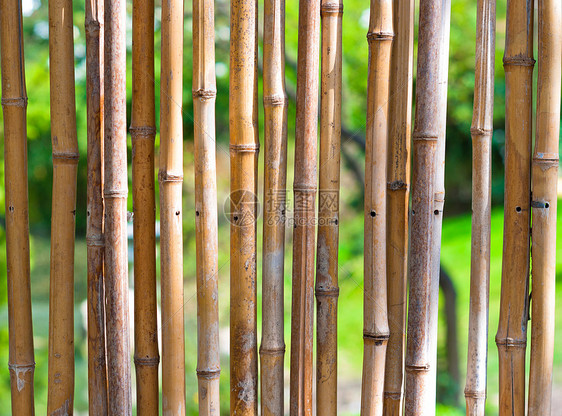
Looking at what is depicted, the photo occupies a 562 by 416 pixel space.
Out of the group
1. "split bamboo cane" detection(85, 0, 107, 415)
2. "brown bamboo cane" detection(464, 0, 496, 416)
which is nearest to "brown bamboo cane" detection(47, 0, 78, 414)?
"split bamboo cane" detection(85, 0, 107, 415)

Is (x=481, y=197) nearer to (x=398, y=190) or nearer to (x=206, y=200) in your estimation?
(x=398, y=190)

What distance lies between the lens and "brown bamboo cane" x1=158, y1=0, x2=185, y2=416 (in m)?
0.84

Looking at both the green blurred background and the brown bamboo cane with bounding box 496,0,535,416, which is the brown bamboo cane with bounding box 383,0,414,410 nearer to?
the brown bamboo cane with bounding box 496,0,535,416

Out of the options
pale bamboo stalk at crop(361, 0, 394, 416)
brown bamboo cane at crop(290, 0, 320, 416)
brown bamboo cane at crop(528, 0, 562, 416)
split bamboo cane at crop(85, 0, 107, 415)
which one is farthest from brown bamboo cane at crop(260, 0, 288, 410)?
brown bamboo cane at crop(528, 0, 562, 416)

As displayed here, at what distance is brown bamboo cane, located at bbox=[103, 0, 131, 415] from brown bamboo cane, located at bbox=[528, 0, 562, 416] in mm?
630

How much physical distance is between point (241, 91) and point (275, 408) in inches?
19.9

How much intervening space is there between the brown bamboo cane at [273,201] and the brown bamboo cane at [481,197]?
0.96ft

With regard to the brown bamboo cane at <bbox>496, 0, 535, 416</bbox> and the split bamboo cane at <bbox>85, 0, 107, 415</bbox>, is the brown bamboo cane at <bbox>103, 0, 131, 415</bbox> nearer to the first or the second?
the split bamboo cane at <bbox>85, 0, 107, 415</bbox>

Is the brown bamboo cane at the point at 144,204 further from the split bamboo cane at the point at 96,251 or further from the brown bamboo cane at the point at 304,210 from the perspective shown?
the brown bamboo cane at the point at 304,210

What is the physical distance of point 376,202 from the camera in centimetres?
84

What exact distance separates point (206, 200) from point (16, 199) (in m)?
0.32

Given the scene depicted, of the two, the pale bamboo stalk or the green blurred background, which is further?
the green blurred background

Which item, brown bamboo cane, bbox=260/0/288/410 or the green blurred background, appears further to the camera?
the green blurred background

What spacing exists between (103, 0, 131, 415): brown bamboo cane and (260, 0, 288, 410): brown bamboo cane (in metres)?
0.22
